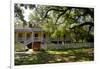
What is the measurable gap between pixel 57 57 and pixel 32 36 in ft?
1.29

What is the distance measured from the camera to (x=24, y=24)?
2227 mm

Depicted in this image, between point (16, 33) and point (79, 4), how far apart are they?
32.8 inches

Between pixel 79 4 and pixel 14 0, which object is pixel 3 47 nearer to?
pixel 14 0

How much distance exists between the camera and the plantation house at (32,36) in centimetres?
221

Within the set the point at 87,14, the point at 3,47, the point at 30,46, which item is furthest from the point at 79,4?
the point at 3,47

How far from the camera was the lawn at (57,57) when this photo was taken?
7.34ft

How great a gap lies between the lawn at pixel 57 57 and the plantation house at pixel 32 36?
10 centimetres

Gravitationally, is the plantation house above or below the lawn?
above

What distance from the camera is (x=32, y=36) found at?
2.26 metres

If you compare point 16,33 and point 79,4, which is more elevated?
point 79,4

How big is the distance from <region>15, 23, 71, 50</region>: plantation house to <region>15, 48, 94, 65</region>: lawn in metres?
0.10

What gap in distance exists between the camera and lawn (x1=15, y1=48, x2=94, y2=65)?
2.24 m

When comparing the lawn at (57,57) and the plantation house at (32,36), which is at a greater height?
the plantation house at (32,36)

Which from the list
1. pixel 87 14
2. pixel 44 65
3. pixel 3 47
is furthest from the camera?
pixel 87 14
